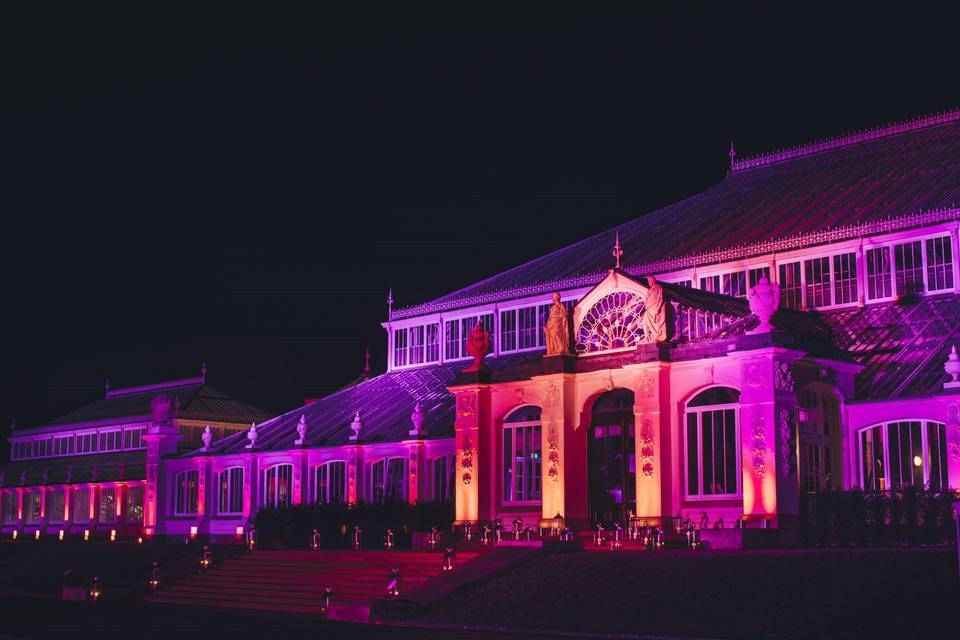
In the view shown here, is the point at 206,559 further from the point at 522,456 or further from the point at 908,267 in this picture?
the point at 908,267

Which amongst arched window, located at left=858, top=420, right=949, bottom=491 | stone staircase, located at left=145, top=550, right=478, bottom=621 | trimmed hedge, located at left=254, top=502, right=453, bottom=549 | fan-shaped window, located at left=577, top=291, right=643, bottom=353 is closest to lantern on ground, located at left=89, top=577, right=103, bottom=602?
stone staircase, located at left=145, top=550, right=478, bottom=621

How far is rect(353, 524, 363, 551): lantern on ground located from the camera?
132 ft

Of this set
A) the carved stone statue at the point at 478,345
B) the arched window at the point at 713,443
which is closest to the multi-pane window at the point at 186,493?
the carved stone statue at the point at 478,345

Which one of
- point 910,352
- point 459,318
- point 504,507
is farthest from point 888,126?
point 504,507

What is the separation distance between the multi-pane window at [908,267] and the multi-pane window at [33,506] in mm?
52608

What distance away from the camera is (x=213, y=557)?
135ft

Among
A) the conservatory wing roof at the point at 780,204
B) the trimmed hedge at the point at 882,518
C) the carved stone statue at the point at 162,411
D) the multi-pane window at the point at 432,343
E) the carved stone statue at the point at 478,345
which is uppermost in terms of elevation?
the conservatory wing roof at the point at 780,204

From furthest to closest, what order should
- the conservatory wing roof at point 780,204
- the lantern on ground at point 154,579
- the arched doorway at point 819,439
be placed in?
the conservatory wing roof at point 780,204, the lantern on ground at point 154,579, the arched doorway at point 819,439

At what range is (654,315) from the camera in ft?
116

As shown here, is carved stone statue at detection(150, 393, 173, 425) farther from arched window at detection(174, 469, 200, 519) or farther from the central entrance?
the central entrance

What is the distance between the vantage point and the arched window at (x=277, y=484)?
51656mm

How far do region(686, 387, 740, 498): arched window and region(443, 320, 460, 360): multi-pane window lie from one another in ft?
65.0

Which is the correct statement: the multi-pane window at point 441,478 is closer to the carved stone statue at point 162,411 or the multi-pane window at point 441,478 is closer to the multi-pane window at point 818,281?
the multi-pane window at point 818,281

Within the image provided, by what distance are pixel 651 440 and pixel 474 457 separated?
22.3ft
